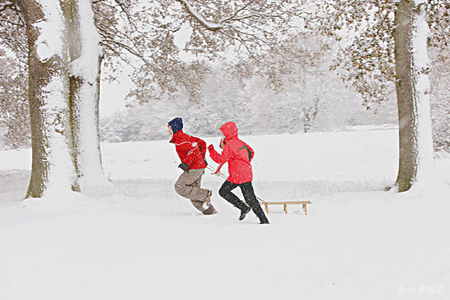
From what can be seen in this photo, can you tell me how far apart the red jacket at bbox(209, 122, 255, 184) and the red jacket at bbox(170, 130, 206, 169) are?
2.39 feet

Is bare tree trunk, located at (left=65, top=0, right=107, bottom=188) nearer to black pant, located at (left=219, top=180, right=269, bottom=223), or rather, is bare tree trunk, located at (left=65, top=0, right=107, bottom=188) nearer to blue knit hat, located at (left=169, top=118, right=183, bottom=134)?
blue knit hat, located at (left=169, top=118, right=183, bottom=134)

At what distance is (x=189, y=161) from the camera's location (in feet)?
21.9

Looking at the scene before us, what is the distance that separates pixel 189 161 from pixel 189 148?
0.73ft

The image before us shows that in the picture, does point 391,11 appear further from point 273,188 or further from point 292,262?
point 292,262

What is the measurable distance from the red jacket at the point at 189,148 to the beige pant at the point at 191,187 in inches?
4.9

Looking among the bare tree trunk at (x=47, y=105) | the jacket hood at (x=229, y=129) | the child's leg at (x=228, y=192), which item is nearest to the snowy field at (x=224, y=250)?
the child's leg at (x=228, y=192)

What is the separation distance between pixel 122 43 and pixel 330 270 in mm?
11924

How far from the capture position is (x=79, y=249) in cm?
448

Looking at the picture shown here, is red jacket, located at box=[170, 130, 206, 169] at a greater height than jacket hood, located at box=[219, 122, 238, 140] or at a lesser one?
lesser

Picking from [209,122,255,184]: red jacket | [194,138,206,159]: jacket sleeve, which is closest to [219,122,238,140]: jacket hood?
[209,122,255,184]: red jacket

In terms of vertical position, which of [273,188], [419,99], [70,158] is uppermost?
[419,99]

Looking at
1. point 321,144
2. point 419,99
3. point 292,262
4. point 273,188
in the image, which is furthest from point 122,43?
point 321,144

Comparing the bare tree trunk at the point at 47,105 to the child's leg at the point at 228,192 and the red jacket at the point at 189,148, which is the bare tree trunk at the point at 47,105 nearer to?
the red jacket at the point at 189,148

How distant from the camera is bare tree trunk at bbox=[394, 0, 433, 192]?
29.8 feet
